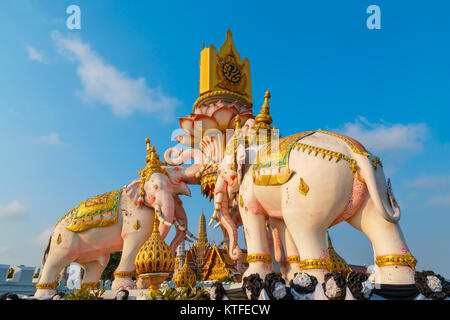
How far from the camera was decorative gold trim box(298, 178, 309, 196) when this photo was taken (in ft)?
15.2

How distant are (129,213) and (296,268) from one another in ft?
13.4

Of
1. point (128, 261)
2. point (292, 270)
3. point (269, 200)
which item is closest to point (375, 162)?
point (269, 200)

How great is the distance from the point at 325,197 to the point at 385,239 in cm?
88

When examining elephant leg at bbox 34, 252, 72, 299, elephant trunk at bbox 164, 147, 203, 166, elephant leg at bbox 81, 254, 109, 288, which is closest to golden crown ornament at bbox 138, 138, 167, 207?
elephant trunk at bbox 164, 147, 203, 166

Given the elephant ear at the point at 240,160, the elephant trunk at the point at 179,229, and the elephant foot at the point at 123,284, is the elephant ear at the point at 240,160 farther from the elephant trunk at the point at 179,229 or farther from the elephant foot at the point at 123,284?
the elephant foot at the point at 123,284

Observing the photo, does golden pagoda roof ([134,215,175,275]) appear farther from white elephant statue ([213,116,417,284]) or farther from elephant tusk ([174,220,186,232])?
elephant tusk ([174,220,186,232])

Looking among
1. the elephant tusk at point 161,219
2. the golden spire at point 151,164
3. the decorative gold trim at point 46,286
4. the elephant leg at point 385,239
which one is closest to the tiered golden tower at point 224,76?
the golden spire at point 151,164

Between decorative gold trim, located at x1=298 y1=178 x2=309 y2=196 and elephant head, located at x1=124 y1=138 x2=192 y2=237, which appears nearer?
decorative gold trim, located at x1=298 y1=178 x2=309 y2=196

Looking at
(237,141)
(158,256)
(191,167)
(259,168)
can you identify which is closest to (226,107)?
(191,167)

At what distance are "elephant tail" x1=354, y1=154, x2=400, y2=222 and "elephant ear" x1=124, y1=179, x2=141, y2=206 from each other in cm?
503

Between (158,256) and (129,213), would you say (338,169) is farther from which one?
(129,213)

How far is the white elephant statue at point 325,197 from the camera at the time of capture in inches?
174

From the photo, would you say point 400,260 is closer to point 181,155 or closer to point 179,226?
point 179,226
